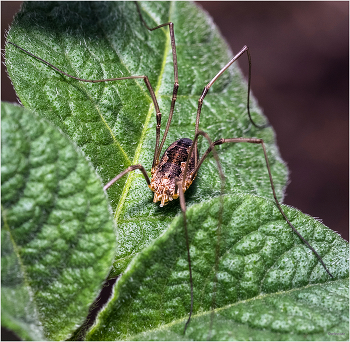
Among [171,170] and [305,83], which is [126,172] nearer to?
[171,170]

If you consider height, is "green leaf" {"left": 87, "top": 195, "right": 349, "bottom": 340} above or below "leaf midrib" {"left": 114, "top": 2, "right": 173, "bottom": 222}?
below

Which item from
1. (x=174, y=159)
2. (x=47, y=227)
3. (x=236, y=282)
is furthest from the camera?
(x=174, y=159)

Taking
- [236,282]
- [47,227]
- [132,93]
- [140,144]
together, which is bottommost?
[236,282]

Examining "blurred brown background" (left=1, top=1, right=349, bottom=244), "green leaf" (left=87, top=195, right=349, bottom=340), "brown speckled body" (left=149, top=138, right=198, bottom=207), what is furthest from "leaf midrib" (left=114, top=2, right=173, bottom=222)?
"blurred brown background" (left=1, top=1, right=349, bottom=244)

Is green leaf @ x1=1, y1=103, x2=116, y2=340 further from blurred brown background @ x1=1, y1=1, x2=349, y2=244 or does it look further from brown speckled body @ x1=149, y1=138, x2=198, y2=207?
blurred brown background @ x1=1, y1=1, x2=349, y2=244

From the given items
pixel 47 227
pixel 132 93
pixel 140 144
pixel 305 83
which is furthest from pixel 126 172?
pixel 305 83

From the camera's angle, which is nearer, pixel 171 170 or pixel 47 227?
pixel 47 227
